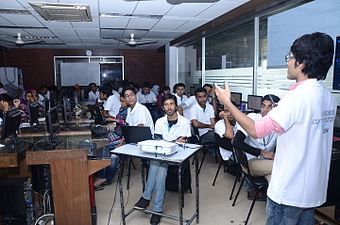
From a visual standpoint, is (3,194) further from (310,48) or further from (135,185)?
(310,48)

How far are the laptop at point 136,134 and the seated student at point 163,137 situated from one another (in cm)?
26

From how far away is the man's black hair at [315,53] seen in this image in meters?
1.24

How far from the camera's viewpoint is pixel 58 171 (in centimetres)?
245

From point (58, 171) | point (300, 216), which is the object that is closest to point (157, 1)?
point (58, 171)

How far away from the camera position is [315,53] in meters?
1.25

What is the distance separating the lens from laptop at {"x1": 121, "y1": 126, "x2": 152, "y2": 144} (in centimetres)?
285

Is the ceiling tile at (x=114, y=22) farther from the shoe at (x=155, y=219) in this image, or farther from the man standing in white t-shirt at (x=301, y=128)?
the man standing in white t-shirt at (x=301, y=128)

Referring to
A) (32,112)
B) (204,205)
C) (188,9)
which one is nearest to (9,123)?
(32,112)

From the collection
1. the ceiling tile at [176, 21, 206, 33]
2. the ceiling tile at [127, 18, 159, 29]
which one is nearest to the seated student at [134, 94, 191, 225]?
the ceiling tile at [127, 18, 159, 29]

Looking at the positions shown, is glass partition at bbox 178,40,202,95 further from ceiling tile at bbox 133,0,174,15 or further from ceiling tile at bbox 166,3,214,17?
ceiling tile at bbox 133,0,174,15

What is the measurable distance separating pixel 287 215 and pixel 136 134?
1808mm

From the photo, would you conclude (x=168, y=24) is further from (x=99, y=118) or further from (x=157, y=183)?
(x=157, y=183)

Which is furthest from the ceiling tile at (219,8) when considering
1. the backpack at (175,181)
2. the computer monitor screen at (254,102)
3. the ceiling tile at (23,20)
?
the ceiling tile at (23,20)

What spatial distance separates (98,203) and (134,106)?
1.25 m
